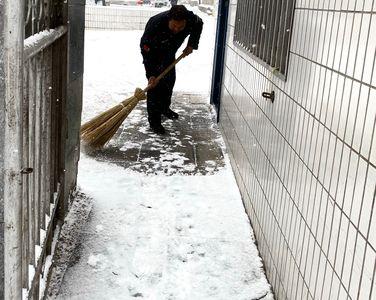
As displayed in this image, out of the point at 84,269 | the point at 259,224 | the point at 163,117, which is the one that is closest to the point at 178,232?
the point at 259,224

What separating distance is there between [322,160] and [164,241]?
1.68 metres

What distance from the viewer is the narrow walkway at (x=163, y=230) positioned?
3066 mm

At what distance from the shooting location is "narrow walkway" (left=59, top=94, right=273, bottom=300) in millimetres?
3066

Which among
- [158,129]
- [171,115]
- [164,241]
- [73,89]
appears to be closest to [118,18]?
[171,115]

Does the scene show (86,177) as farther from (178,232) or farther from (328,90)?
(328,90)

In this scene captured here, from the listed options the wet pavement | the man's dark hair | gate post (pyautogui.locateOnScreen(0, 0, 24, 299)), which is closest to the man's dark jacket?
the man's dark hair

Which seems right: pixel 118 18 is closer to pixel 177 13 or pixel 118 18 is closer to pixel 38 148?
pixel 177 13

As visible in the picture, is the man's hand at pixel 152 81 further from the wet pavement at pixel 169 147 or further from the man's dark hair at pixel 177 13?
the man's dark hair at pixel 177 13

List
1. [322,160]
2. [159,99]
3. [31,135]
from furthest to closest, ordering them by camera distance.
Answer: [159,99]
[322,160]
[31,135]

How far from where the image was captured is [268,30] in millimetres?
3795

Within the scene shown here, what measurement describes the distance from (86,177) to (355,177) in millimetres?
3428

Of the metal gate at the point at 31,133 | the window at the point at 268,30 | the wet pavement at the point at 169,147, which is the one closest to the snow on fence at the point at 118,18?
the wet pavement at the point at 169,147

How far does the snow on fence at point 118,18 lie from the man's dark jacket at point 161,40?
11477 mm

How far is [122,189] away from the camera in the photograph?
15.3 ft
